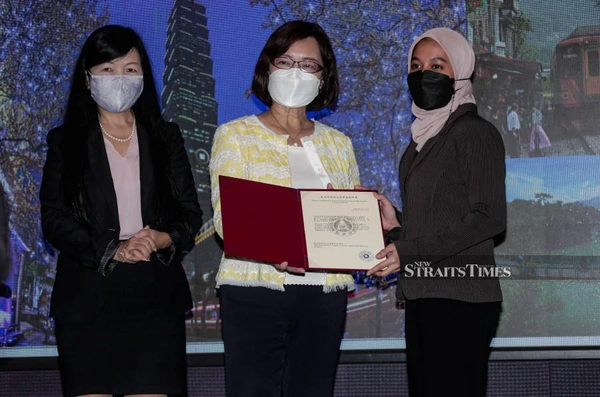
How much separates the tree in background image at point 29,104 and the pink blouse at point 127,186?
1228 mm

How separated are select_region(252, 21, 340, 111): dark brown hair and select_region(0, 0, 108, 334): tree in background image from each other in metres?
1.41

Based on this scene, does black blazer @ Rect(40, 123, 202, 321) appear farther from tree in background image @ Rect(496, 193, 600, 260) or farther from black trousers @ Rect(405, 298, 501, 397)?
tree in background image @ Rect(496, 193, 600, 260)

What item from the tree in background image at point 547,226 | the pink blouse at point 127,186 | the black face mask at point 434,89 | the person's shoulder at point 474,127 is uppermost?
the black face mask at point 434,89

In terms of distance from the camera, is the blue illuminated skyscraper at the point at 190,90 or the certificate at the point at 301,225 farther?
the blue illuminated skyscraper at the point at 190,90

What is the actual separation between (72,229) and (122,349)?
0.46 m

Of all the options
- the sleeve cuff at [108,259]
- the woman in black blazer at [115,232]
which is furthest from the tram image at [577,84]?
the sleeve cuff at [108,259]

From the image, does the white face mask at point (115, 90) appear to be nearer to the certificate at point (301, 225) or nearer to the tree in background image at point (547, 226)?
the certificate at point (301, 225)

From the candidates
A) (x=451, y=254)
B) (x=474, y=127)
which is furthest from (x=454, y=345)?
(x=474, y=127)

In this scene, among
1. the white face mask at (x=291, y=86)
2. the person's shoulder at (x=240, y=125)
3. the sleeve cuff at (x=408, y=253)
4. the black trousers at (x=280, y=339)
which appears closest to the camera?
the sleeve cuff at (x=408, y=253)

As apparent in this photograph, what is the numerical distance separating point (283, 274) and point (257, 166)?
1.28ft

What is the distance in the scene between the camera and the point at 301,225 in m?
2.80

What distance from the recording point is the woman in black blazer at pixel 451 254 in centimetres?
269

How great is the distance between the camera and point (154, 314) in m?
2.97

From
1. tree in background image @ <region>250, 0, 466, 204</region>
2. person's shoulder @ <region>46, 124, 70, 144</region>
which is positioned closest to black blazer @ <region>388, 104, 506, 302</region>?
person's shoulder @ <region>46, 124, 70, 144</region>
